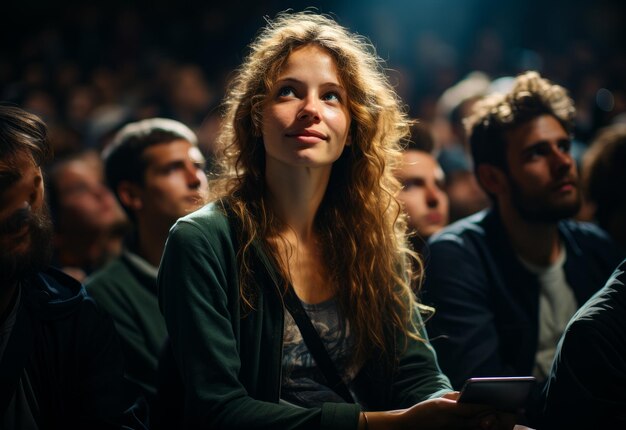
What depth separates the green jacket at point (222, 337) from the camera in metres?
1.93

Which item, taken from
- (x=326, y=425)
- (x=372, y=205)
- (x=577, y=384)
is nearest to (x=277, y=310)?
(x=326, y=425)

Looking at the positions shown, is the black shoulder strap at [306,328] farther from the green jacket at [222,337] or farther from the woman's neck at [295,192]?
the woman's neck at [295,192]

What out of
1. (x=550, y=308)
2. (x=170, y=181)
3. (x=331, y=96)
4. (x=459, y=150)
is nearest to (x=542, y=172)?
(x=550, y=308)

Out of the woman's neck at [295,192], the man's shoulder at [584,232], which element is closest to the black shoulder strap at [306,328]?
the woman's neck at [295,192]

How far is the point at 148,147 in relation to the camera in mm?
3428

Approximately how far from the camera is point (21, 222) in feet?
6.34

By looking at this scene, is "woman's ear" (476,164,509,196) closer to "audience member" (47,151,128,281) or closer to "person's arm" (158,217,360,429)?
"person's arm" (158,217,360,429)

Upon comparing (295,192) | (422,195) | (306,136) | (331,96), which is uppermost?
(331,96)

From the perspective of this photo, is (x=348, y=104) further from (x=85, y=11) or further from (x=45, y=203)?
(x=85, y=11)

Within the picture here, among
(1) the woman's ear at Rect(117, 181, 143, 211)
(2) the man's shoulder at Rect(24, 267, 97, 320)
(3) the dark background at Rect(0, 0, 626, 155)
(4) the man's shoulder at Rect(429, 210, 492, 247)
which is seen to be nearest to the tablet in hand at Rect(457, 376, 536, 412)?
(2) the man's shoulder at Rect(24, 267, 97, 320)

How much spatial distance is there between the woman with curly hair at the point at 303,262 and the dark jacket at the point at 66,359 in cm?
20

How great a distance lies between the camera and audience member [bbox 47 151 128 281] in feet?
13.9

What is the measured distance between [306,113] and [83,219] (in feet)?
8.17

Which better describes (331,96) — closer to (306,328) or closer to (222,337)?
(306,328)
